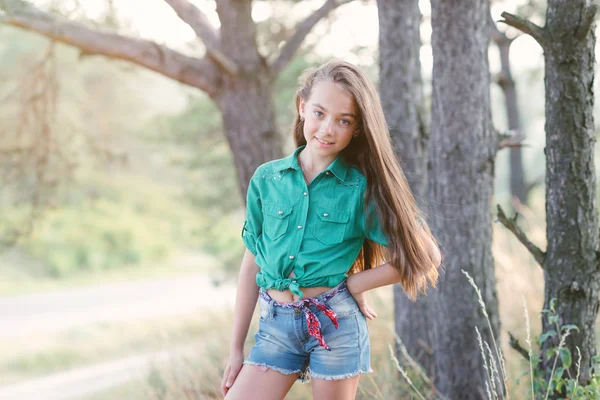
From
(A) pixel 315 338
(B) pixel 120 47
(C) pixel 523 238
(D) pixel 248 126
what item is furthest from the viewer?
(D) pixel 248 126

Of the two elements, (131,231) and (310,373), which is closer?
(310,373)

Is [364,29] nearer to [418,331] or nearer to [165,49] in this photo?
[165,49]

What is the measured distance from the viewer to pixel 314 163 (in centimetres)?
238

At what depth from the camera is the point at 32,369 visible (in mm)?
9539

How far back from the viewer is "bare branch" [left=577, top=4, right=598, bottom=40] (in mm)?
2552

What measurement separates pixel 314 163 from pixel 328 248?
0.32m

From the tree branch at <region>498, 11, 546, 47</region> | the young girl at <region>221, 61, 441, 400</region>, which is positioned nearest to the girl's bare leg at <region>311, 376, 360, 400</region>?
the young girl at <region>221, 61, 441, 400</region>

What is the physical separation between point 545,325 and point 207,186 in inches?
360

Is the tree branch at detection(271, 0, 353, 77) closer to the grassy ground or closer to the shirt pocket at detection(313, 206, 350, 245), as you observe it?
the shirt pocket at detection(313, 206, 350, 245)

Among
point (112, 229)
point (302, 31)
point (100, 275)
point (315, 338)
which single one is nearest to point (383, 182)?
point (315, 338)

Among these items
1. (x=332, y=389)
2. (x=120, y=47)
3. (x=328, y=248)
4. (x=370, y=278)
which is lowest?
(x=332, y=389)

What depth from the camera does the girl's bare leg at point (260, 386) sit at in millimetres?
2227

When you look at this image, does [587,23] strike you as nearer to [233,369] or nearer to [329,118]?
[329,118]

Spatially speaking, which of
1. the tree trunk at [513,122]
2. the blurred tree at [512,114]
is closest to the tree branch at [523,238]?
the blurred tree at [512,114]
